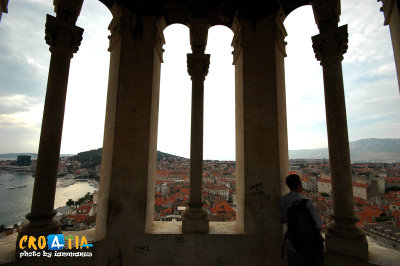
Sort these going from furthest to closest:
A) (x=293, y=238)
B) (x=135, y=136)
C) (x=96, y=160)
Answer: (x=96, y=160) < (x=135, y=136) < (x=293, y=238)

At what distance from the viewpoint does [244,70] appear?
5.71 m

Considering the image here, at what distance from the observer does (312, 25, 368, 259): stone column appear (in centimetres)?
419

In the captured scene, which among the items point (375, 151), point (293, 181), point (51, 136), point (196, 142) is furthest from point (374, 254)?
point (375, 151)

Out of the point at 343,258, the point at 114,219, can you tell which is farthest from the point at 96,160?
the point at 343,258

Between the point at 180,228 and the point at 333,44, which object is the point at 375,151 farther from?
the point at 180,228

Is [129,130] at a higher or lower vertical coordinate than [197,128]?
lower

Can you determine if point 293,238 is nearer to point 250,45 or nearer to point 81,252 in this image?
point 81,252

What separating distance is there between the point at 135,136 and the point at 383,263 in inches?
242

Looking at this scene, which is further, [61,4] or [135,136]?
[135,136]

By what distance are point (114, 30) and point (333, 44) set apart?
20.4 ft

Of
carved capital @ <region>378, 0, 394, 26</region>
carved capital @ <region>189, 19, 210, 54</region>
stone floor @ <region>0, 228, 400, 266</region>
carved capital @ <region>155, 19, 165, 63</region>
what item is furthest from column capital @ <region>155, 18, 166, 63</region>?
Answer: carved capital @ <region>378, 0, 394, 26</region>

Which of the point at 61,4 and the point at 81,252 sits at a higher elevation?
the point at 61,4

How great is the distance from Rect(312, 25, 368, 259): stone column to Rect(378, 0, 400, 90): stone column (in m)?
0.76

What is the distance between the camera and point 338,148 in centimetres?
458
